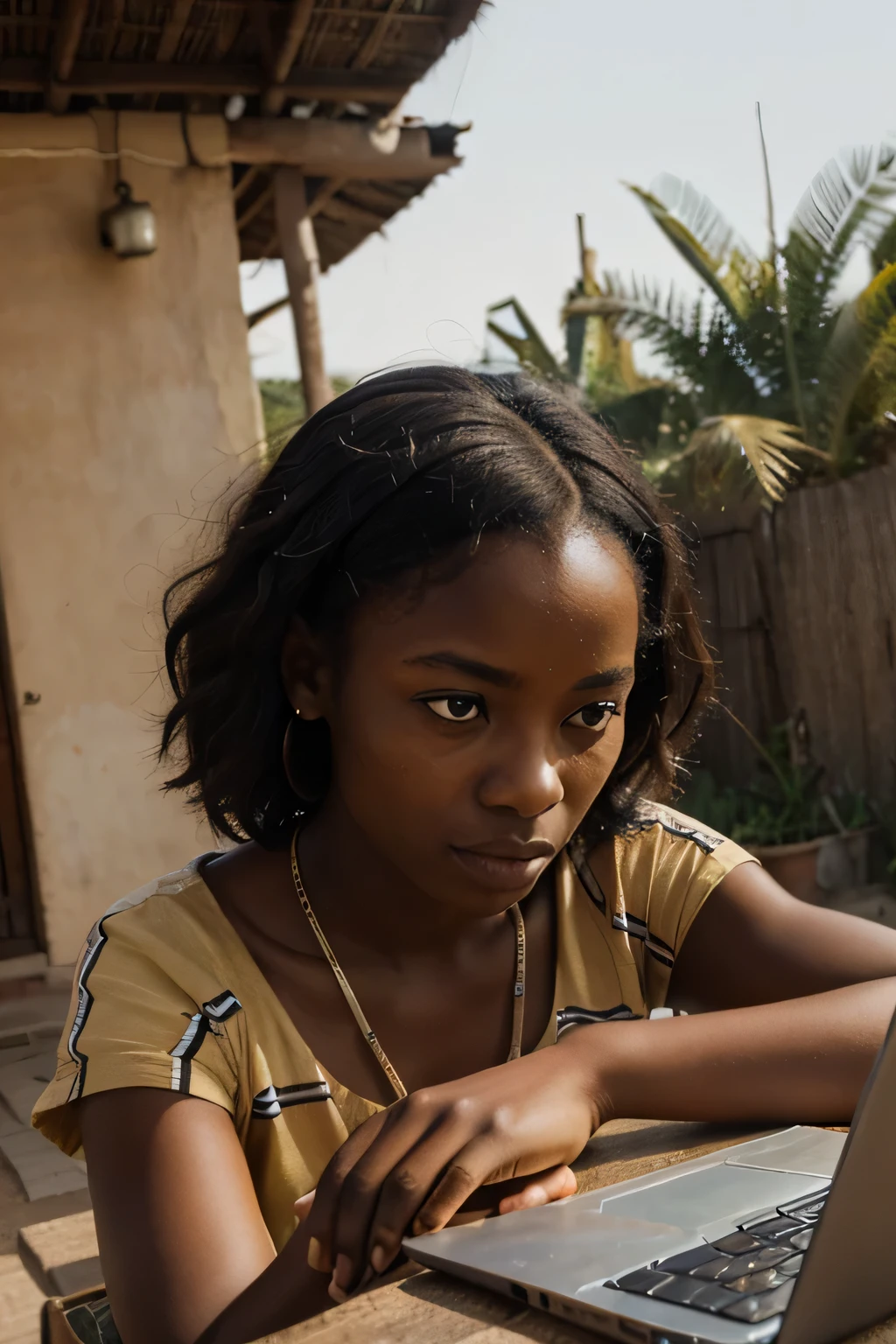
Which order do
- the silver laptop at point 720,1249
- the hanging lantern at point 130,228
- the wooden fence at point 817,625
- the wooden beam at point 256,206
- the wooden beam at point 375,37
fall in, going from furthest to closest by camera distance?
the wooden fence at point 817,625 → the wooden beam at point 256,206 → the hanging lantern at point 130,228 → the wooden beam at point 375,37 → the silver laptop at point 720,1249

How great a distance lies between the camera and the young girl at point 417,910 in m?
1.02

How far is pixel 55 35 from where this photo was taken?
180 inches

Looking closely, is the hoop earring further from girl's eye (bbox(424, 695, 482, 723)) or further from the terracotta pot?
the terracotta pot

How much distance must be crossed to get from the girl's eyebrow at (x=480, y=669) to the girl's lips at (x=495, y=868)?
16 centimetres

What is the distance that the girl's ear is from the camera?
1.34 meters

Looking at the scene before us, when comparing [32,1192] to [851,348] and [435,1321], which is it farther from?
[851,348]

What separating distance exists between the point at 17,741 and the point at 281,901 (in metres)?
4.02

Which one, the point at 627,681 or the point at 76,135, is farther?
the point at 76,135

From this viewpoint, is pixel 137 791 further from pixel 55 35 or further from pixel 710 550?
pixel 710 550

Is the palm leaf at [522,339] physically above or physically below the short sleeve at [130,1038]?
above

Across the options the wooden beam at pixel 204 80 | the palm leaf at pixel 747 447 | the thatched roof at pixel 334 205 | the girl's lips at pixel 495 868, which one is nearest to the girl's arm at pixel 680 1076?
the girl's lips at pixel 495 868

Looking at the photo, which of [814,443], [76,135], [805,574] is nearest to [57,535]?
[76,135]

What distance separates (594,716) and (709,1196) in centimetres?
46

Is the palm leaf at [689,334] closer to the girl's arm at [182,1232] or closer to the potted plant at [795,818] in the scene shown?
the potted plant at [795,818]
